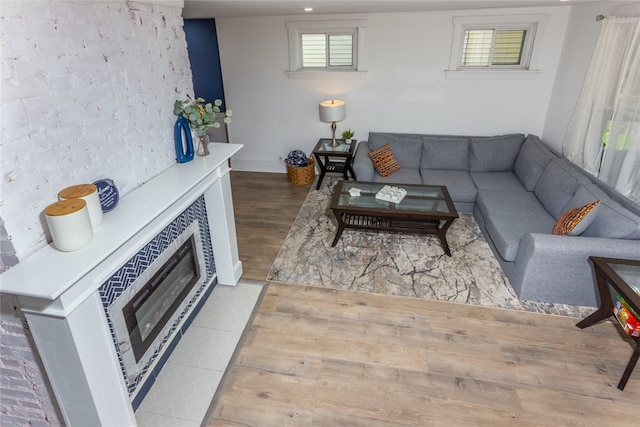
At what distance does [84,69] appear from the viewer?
5.84ft

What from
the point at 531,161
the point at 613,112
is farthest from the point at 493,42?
the point at 613,112

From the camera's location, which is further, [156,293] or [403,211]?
[403,211]

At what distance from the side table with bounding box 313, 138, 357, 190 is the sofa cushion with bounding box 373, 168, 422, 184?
41cm

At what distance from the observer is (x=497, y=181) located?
441 centimetres

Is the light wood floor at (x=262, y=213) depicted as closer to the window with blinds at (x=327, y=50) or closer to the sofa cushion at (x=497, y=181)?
the window with blinds at (x=327, y=50)

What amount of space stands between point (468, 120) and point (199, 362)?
4.24 meters

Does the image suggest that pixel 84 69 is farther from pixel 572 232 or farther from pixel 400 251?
pixel 572 232

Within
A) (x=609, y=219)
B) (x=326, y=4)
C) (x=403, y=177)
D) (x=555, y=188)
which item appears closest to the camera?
(x=609, y=219)

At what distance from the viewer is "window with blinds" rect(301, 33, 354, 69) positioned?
4.95 m

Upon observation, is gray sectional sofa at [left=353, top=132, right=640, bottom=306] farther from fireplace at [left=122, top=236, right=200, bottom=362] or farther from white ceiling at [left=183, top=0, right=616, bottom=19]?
fireplace at [left=122, top=236, right=200, bottom=362]

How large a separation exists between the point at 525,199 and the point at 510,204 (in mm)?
227

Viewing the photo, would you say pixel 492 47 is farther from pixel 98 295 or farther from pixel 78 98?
pixel 98 295

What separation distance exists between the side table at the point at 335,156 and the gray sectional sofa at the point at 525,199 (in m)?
0.19

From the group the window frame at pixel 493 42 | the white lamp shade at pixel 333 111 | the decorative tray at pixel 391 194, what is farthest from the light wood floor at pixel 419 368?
the window frame at pixel 493 42
